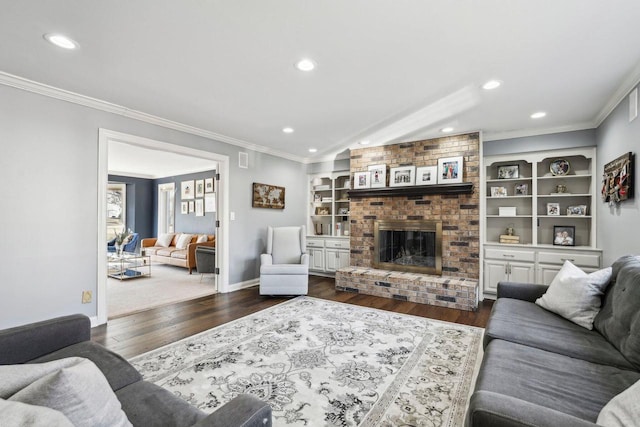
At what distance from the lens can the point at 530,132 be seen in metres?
4.18

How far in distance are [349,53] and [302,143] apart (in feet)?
9.13

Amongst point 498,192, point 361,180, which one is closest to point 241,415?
point 361,180

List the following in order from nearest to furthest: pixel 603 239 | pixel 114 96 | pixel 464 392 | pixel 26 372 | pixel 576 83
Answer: pixel 26 372 < pixel 464 392 < pixel 576 83 < pixel 114 96 < pixel 603 239

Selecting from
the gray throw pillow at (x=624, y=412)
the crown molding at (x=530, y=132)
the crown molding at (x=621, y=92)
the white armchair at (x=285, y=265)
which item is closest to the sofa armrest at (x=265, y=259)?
the white armchair at (x=285, y=265)

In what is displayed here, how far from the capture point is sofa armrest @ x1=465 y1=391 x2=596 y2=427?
92 centimetres

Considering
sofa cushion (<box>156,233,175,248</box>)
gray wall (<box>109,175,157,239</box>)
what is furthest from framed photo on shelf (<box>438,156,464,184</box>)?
gray wall (<box>109,175,157,239</box>)

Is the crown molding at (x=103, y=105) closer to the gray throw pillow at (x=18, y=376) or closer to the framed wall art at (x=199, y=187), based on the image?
the gray throw pillow at (x=18, y=376)

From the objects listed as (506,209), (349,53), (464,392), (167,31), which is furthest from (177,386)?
(506,209)

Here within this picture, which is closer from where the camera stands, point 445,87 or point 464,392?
point 464,392

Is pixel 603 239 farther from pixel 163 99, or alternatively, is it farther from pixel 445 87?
pixel 163 99

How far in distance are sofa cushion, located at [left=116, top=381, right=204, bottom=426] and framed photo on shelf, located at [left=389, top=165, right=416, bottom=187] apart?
421 centimetres

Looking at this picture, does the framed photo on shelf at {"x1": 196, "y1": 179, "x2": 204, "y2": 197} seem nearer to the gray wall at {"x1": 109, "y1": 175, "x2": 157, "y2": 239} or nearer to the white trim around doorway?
the gray wall at {"x1": 109, "y1": 175, "x2": 157, "y2": 239}

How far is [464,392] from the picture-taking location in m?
2.01

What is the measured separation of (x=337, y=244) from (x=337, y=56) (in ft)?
12.8
